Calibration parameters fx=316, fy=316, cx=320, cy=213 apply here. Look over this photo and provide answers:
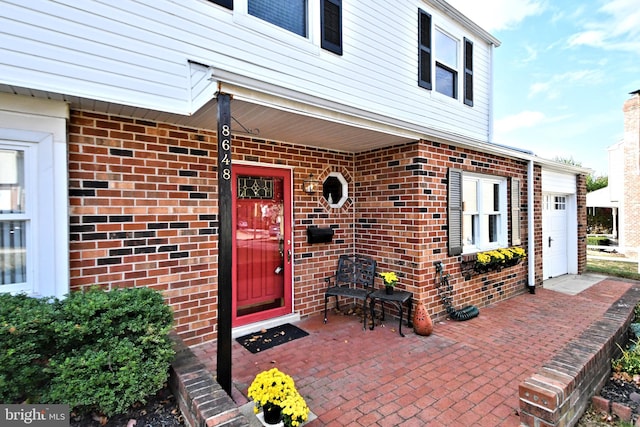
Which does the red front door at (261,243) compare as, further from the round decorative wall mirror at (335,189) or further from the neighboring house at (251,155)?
the round decorative wall mirror at (335,189)

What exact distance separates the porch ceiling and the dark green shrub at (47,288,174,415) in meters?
1.70

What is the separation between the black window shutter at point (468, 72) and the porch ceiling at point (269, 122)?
3.12 m

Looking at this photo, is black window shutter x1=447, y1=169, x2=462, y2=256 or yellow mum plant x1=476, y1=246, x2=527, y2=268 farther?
yellow mum plant x1=476, y1=246, x2=527, y2=268

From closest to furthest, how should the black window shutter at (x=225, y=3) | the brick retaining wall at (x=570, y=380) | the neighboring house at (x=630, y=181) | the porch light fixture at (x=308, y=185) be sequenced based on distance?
1. the brick retaining wall at (x=570, y=380)
2. the black window shutter at (x=225, y=3)
3. the porch light fixture at (x=308, y=185)
4. the neighboring house at (x=630, y=181)

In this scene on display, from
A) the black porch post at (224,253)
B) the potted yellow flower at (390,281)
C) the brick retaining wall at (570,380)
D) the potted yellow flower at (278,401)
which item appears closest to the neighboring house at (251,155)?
the potted yellow flower at (390,281)

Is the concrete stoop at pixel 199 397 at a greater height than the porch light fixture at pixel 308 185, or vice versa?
the porch light fixture at pixel 308 185

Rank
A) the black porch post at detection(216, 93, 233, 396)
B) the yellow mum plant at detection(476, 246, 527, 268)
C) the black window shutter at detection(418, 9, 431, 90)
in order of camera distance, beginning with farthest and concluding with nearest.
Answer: the black window shutter at detection(418, 9, 431, 90), the yellow mum plant at detection(476, 246, 527, 268), the black porch post at detection(216, 93, 233, 396)

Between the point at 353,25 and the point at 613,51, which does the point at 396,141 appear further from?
the point at 613,51

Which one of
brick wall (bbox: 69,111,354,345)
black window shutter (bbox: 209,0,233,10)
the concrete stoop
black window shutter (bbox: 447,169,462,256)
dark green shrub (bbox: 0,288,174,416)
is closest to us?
the concrete stoop

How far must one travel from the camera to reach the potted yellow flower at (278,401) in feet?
6.98

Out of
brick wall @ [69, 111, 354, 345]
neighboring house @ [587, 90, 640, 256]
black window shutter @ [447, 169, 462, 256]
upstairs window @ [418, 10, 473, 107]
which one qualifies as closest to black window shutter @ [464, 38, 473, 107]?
upstairs window @ [418, 10, 473, 107]

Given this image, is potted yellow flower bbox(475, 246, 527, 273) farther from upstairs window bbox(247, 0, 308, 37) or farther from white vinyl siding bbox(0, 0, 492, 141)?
upstairs window bbox(247, 0, 308, 37)

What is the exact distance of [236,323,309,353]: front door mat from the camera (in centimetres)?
377

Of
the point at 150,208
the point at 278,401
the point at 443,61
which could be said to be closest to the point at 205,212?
the point at 150,208
